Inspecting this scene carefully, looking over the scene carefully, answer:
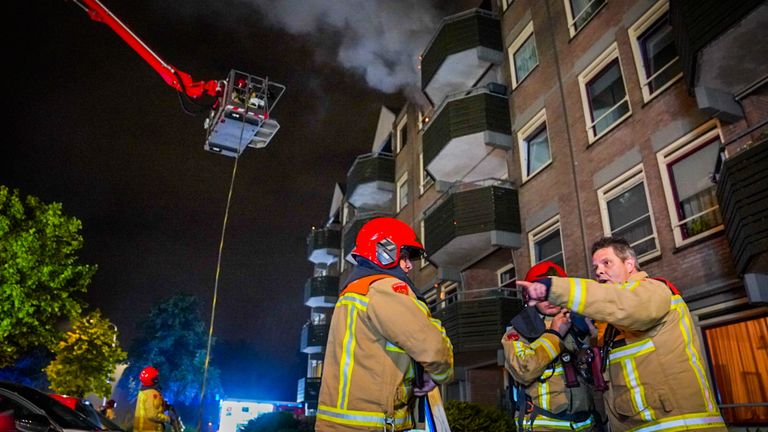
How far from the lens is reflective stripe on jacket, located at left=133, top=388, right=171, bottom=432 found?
848 centimetres

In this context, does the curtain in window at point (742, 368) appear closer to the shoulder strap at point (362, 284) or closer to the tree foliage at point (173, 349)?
the shoulder strap at point (362, 284)

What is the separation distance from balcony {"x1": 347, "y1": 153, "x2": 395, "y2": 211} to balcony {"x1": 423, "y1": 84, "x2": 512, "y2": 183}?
23.0ft

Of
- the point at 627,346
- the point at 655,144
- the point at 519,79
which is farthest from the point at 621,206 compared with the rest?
the point at 627,346

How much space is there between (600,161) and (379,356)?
32.8 ft

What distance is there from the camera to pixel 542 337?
4684 millimetres

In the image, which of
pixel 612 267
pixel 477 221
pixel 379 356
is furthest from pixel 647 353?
pixel 477 221

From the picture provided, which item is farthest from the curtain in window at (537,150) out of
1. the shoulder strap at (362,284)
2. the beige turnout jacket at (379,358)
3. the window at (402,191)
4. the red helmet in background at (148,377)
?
the beige turnout jacket at (379,358)

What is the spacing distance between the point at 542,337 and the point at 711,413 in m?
1.68

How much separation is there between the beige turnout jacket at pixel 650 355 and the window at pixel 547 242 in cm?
958

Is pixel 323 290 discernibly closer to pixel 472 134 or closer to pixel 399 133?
pixel 399 133

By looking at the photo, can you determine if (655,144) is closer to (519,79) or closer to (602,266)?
(519,79)

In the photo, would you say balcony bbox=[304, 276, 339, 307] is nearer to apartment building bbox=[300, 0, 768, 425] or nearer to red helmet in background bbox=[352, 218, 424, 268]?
apartment building bbox=[300, 0, 768, 425]

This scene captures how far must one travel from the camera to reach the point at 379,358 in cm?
332

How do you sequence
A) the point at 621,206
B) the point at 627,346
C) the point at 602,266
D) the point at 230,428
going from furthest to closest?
the point at 230,428 → the point at 621,206 → the point at 602,266 → the point at 627,346
